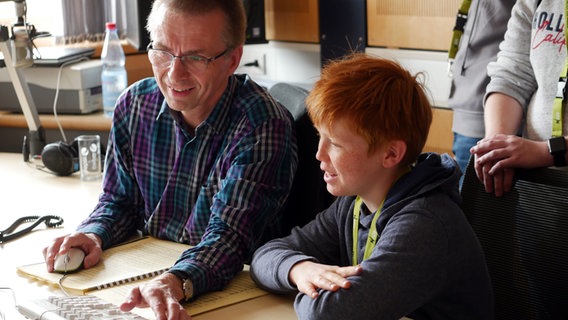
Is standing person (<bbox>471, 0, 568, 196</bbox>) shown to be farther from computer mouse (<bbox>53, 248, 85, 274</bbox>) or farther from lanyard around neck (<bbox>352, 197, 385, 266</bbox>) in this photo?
computer mouse (<bbox>53, 248, 85, 274</bbox>)

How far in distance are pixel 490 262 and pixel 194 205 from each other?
61 centimetres

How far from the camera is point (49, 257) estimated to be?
1.64 meters

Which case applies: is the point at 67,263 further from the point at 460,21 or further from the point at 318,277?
the point at 460,21

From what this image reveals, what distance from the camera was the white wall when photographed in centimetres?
299

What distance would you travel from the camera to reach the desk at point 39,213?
1.45m

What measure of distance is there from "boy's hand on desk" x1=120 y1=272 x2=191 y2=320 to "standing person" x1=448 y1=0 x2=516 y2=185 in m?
1.04

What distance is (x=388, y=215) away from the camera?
139cm

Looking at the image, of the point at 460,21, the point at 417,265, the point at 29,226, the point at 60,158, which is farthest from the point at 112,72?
the point at 417,265

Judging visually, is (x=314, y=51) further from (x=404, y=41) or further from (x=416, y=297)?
(x=416, y=297)

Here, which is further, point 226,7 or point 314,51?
point 314,51

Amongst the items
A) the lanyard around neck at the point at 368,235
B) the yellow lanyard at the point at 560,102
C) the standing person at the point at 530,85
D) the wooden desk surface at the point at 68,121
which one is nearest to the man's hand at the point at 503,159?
the standing person at the point at 530,85

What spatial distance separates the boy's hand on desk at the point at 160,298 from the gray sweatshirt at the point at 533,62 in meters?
0.93

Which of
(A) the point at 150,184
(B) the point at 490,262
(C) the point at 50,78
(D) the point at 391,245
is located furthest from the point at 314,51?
(D) the point at 391,245

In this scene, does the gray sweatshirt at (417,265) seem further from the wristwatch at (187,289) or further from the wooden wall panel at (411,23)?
the wooden wall panel at (411,23)
